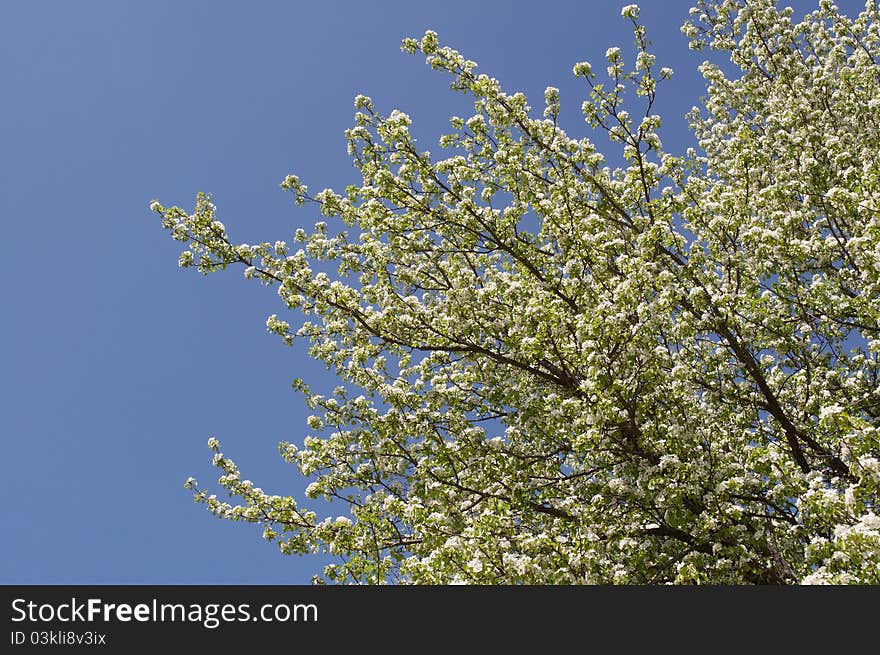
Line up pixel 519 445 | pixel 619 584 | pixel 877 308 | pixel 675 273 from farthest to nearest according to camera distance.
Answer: pixel 519 445 → pixel 675 273 → pixel 877 308 → pixel 619 584

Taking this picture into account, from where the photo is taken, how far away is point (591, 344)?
387 inches

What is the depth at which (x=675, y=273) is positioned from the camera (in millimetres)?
11531

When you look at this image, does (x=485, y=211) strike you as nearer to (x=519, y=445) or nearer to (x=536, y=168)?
(x=536, y=168)

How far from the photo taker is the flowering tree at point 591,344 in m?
9.67

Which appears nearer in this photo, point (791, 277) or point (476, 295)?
point (791, 277)

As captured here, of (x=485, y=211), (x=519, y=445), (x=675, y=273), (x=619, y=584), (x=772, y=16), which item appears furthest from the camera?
(x=772, y=16)

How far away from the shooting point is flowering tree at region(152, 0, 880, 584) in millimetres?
9672

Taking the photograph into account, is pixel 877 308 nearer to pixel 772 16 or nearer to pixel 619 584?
pixel 619 584

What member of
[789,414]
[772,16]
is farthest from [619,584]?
[772,16]

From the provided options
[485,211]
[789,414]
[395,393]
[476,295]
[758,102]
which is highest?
[758,102]

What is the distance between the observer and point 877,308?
33.0ft

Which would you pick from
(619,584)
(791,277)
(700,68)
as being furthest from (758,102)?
(619,584)

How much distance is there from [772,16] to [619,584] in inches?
542

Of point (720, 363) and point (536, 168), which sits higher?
point (536, 168)
